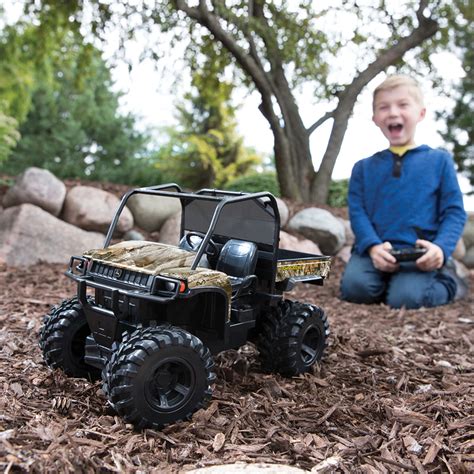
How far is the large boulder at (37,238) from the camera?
18.2 feet

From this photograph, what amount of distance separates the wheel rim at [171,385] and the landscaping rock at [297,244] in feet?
13.4

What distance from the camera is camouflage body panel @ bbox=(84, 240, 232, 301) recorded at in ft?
6.99

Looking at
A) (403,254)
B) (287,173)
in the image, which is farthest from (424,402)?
(287,173)

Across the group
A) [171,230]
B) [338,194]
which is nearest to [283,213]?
[171,230]

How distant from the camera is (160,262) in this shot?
2.28m

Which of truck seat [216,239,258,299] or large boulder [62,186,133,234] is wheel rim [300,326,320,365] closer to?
truck seat [216,239,258,299]

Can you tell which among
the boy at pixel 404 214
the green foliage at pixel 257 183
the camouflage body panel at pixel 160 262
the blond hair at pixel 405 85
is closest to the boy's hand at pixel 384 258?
the boy at pixel 404 214

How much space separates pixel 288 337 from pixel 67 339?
94 centimetres

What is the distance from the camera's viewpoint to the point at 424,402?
97.2 inches

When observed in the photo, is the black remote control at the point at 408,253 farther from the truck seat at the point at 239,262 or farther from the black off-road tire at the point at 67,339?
the black off-road tire at the point at 67,339

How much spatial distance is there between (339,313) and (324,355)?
1.50 m

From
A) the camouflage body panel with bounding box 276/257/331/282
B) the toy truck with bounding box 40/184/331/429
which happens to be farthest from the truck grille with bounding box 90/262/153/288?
the camouflage body panel with bounding box 276/257/331/282

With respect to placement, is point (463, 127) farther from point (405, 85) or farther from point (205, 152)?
point (405, 85)

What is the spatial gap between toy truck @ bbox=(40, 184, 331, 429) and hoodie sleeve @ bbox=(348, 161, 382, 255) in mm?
2198
